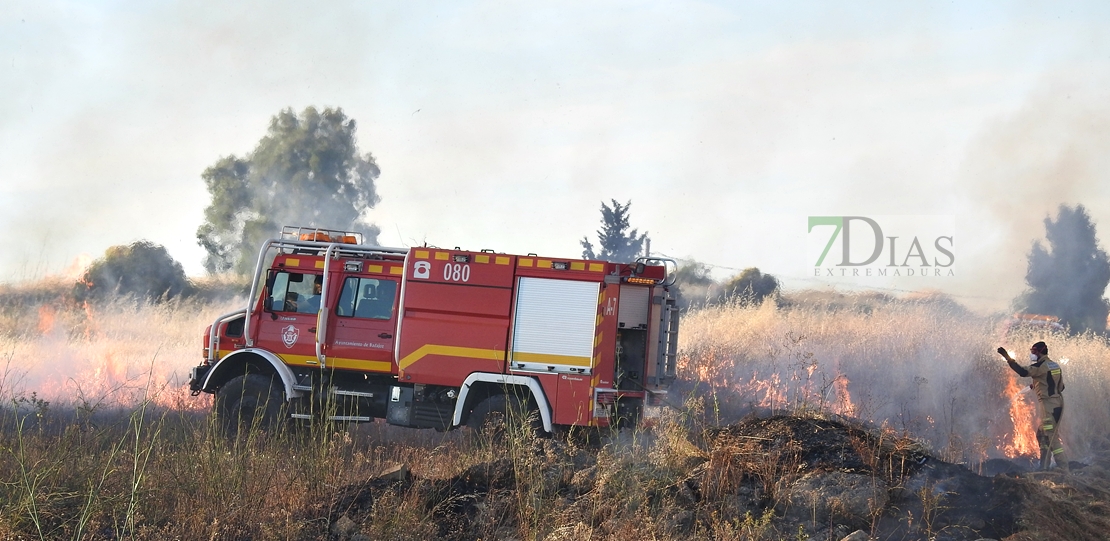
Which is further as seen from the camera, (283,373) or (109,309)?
(109,309)

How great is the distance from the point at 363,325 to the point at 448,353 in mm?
1304

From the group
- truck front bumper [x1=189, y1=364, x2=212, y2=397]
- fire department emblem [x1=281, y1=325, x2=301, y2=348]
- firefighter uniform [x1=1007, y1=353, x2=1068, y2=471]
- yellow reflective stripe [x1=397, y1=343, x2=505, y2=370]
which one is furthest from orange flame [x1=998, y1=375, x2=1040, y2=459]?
truck front bumper [x1=189, y1=364, x2=212, y2=397]

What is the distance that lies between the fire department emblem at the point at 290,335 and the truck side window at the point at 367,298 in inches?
23.7

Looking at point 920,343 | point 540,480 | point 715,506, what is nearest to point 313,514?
point 540,480

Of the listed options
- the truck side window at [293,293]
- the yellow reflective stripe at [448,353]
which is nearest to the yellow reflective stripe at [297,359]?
the truck side window at [293,293]

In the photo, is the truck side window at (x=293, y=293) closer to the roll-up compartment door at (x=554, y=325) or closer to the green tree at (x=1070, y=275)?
the roll-up compartment door at (x=554, y=325)

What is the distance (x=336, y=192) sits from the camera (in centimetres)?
3281

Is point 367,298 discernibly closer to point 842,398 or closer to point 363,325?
point 363,325

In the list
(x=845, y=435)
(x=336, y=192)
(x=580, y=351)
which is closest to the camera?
(x=845, y=435)

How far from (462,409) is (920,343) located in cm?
964

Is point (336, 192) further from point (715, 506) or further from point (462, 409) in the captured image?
point (715, 506)

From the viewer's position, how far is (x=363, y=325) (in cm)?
1177

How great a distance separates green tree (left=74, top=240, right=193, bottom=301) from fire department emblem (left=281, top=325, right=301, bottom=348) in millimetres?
16045

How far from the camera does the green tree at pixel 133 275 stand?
26.3 m
